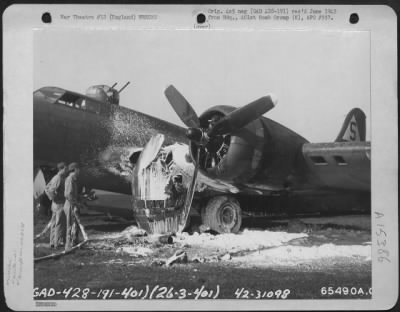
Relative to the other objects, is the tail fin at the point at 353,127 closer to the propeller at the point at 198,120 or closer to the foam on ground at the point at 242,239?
the propeller at the point at 198,120

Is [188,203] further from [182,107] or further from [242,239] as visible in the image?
[182,107]

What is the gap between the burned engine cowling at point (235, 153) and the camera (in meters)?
3.27

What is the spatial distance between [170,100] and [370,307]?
1756mm

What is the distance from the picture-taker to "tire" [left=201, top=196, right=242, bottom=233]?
3225mm

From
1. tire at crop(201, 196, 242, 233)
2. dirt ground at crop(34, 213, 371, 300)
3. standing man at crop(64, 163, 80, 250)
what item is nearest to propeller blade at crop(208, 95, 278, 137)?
tire at crop(201, 196, 242, 233)

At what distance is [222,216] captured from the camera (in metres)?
3.24

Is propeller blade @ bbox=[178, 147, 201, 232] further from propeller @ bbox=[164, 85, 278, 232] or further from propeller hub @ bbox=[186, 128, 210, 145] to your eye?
propeller hub @ bbox=[186, 128, 210, 145]

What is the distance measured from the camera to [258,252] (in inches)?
126

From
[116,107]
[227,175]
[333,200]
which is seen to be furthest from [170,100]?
[333,200]

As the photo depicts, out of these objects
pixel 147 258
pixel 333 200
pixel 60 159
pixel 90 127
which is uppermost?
pixel 90 127

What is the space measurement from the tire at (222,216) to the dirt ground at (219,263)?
5 centimetres

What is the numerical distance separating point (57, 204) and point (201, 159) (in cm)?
94

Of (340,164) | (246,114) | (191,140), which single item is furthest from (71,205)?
(340,164)

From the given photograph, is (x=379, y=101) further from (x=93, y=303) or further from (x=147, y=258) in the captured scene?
(x=93, y=303)
